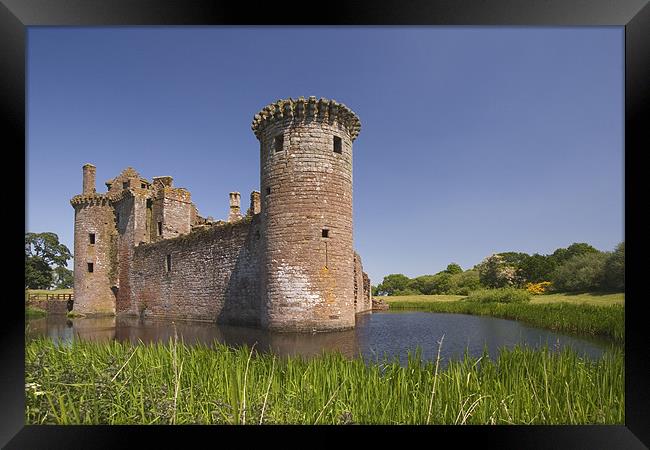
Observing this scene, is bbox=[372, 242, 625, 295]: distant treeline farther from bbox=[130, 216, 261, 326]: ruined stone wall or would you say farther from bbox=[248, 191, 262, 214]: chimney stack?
bbox=[248, 191, 262, 214]: chimney stack

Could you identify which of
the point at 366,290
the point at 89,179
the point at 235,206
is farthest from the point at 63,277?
the point at 366,290

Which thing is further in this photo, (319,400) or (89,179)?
(89,179)

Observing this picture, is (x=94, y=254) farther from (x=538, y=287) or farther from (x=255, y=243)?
(x=538, y=287)

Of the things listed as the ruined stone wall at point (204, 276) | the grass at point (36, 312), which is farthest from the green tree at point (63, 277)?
the ruined stone wall at point (204, 276)

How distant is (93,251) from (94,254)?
221mm

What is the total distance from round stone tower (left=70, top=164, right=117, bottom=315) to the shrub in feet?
83.2

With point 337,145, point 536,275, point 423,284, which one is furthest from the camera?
point 423,284

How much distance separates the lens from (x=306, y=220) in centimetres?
1163

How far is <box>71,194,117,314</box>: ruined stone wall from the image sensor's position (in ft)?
74.0

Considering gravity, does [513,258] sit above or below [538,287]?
above

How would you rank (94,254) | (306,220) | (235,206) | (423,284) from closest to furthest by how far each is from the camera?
1. (306,220)
2. (235,206)
3. (94,254)
4. (423,284)

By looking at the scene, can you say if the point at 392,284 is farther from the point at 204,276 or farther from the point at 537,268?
the point at 204,276

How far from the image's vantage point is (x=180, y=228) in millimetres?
22531

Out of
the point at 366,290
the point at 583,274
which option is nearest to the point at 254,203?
the point at 366,290
